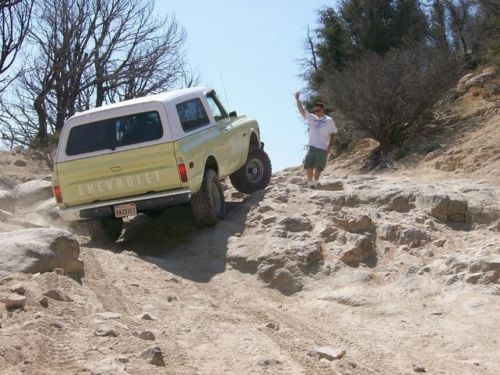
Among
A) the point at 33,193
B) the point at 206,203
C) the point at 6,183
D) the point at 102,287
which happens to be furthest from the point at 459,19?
the point at 102,287

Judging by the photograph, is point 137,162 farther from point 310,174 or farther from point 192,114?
point 310,174

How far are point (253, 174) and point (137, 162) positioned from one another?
2.92m

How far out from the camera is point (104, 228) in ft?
29.6

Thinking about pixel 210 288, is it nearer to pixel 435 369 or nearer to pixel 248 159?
pixel 435 369

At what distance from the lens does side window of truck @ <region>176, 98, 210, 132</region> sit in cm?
848

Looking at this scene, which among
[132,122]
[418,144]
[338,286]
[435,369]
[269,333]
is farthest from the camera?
[418,144]

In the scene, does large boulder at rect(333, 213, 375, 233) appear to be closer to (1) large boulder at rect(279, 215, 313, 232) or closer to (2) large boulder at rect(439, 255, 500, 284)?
(1) large boulder at rect(279, 215, 313, 232)

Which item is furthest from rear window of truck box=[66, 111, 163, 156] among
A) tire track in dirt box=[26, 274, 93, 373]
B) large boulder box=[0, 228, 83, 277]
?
tire track in dirt box=[26, 274, 93, 373]

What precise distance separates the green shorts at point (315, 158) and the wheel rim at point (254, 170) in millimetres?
695

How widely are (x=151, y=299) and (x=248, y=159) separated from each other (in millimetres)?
4793

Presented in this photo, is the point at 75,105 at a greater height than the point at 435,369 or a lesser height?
greater

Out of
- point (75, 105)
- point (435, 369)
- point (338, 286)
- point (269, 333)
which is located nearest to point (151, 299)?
point (269, 333)

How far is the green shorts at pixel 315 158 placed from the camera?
35.0ft

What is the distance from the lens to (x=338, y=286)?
686 centimetres
